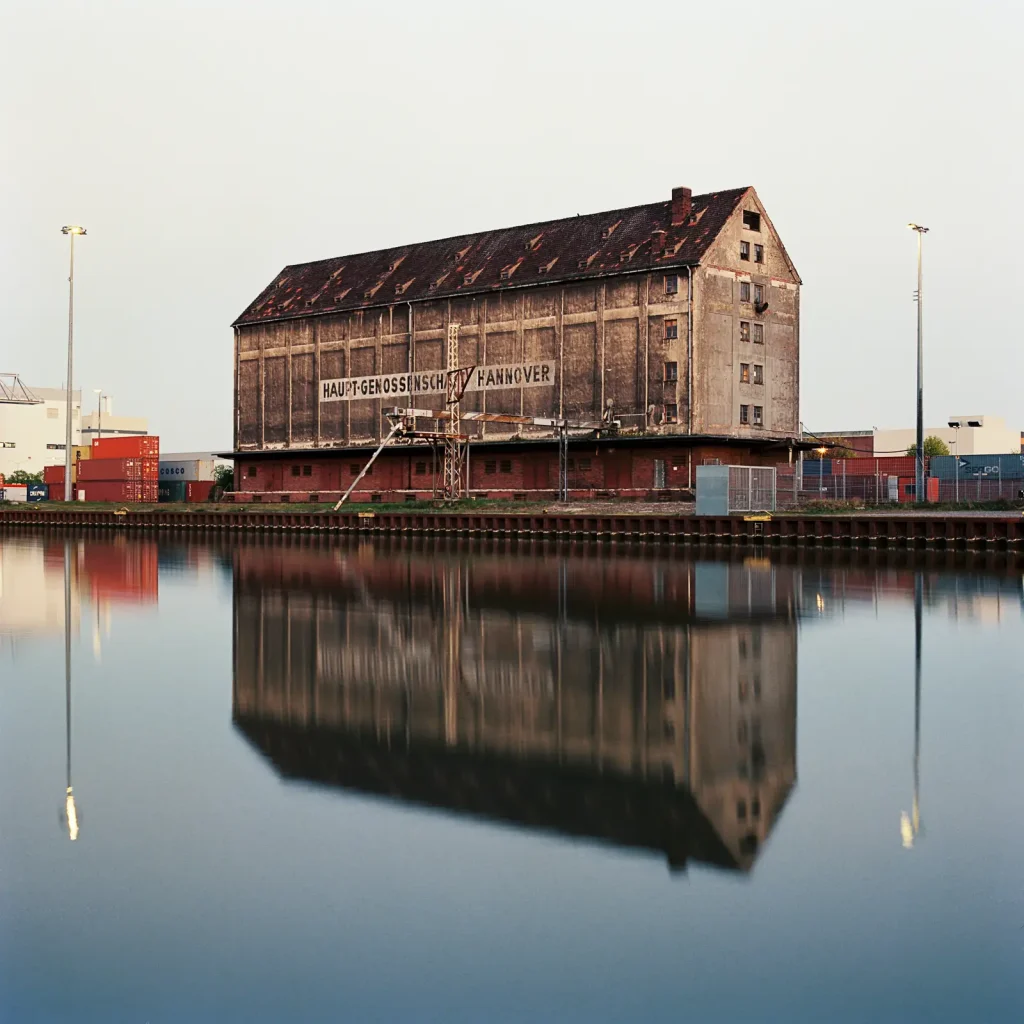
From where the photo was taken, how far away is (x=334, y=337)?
2584 inches

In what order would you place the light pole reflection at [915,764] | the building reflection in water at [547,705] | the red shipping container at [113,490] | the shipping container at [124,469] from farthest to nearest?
the shipping container at [124,469], the red shipping container at [113,490], the building reflection in water at [547,705], the light pole reflection at [915,764]

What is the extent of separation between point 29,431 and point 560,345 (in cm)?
8418

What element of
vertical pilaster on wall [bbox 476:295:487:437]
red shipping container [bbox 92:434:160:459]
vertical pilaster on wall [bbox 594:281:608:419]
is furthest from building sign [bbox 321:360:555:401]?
red shipping container [bbox 92:434:160:459]

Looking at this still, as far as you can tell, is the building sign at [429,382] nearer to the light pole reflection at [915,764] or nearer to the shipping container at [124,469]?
the shipping container at [124,469]

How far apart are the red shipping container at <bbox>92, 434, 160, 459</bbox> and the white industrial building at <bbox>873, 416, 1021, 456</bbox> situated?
62.8 metres

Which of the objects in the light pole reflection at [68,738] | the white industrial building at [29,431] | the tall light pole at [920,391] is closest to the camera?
the light pole reflection at [68,738]

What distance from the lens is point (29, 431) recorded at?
400ft

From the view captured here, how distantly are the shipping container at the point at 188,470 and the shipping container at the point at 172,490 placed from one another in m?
3.65

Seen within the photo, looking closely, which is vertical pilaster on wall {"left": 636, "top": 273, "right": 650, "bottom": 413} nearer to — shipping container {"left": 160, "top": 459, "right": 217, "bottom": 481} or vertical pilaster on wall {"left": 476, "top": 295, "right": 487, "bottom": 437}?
vertical pilaster on wall {"left": 476, "top": 295, "right": 487, "bottom": 437}

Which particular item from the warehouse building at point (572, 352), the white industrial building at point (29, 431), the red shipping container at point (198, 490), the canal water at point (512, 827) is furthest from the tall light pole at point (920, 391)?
the white industrial building at point (29, 431)

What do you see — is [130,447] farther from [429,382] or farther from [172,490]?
[429,382]

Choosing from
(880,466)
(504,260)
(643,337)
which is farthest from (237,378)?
(880,466)

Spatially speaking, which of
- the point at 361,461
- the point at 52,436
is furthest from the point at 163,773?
the point at 52,436

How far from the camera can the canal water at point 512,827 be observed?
16.2 feet
